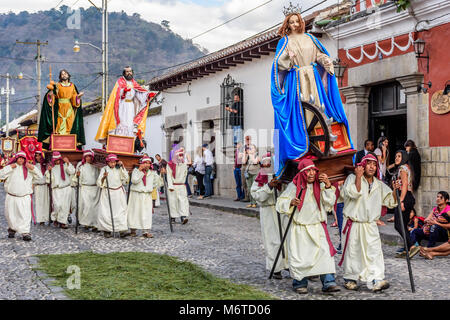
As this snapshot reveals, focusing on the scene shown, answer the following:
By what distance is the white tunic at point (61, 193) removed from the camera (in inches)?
496

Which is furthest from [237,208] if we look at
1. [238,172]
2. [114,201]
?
[114,201]

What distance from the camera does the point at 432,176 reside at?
1172 cm

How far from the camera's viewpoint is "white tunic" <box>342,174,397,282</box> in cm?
652

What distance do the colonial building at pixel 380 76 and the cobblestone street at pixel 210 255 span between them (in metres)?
2.67

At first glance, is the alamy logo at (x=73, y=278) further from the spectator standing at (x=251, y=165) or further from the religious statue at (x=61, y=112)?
the spectator standing at (x=251, y=165)

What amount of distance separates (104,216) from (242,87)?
349 inches

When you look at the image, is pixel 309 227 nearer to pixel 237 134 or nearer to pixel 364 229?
pixel 364 229

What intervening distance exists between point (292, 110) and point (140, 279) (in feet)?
8.22

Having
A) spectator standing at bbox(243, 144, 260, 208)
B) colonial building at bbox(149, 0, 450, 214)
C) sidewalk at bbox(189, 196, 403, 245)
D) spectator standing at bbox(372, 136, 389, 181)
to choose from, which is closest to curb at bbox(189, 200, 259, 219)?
sidewalk at bbox(189, 196, 403, 245)

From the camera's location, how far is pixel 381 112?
537 inches

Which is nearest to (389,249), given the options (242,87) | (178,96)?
(242,87)

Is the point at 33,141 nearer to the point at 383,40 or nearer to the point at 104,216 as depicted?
the point at 104,216

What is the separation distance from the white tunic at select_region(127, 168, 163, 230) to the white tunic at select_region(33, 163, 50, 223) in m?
2.86

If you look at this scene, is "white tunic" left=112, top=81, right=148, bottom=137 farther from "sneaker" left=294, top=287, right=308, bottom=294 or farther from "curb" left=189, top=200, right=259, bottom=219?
"sneaker" left=294, top=287, right=308, bottom=294
